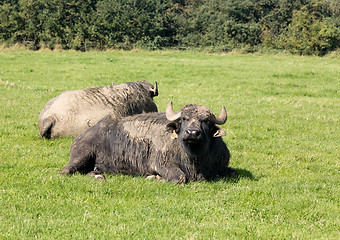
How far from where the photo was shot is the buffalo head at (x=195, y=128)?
7430mm

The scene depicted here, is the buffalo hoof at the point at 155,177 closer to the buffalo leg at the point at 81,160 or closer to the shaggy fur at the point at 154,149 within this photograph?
the shaggy fur at the point at 154,149

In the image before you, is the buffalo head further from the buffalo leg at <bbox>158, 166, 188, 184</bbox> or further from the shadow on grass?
the shadow on grass

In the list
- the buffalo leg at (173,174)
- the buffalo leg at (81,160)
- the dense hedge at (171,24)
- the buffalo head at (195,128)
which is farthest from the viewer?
the dense hedge at (171,24)

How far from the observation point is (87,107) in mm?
11680

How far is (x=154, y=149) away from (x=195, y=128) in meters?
1.41

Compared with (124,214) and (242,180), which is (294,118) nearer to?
(242,180)

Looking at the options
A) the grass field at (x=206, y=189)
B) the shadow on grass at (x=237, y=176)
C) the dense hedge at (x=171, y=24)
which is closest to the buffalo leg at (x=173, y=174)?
the grass field at (x=206, y=189)

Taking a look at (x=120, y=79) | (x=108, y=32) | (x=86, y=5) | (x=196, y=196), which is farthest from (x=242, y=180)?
(x=86, y=5)

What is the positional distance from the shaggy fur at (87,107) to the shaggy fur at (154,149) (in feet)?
7.58

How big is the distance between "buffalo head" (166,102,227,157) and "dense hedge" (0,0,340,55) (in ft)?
121

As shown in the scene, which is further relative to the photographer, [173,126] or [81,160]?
[81,160]

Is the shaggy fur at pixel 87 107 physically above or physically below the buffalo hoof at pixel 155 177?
above

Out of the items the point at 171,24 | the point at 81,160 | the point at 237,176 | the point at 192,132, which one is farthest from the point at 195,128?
the point at 171,24

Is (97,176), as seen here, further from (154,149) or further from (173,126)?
(173,126)
